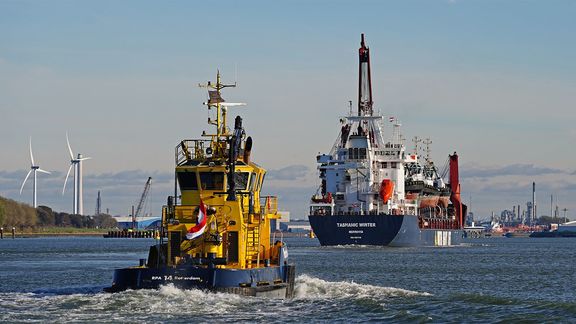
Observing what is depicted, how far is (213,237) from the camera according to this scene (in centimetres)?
4138

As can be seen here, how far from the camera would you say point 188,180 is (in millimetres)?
42938

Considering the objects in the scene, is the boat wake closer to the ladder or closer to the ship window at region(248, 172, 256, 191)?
the ladder

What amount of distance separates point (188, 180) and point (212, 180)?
96cm

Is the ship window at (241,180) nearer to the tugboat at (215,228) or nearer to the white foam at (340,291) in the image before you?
the tugboat at (215,228)

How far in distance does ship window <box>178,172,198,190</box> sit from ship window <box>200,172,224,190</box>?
33 cm

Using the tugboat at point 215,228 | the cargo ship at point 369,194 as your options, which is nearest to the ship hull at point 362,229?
the cargo ship at point 369,194

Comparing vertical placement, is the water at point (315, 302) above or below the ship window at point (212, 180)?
below

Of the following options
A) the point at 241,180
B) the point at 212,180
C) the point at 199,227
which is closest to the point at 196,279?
the point at 199,227

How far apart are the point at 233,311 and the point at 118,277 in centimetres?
505

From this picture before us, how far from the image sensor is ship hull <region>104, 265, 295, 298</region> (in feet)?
130

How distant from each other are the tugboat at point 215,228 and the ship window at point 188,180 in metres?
0.04

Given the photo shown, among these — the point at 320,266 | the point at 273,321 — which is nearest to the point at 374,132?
the point at 320,266

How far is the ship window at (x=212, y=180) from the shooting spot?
42.6 m

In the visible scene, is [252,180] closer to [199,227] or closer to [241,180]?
[241,180]
